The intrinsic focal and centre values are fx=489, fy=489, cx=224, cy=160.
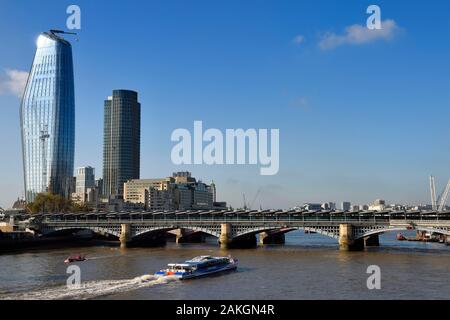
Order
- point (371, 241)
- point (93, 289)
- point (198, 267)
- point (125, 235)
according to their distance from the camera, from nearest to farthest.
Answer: point (93, 289)
point (198, 267)
point (371, 241)
point (125, 235)

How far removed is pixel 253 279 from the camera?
2419 inches

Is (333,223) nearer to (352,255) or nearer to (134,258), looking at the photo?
(352,255)

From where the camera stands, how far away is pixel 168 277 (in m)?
60.2

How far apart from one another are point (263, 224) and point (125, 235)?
34.4 metres

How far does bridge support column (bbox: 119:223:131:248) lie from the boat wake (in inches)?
2295

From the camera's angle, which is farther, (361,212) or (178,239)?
(178,239)

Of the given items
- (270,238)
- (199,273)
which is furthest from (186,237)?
(199,273)

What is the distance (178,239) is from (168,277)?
79.6 metres

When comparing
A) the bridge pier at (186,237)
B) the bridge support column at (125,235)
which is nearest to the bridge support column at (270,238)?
the bridge pier at (186,237)

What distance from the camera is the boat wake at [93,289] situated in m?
47.2

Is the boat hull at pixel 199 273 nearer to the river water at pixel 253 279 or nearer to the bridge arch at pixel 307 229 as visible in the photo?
the river water at pixel 253 279

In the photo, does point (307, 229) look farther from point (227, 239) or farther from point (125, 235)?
Answer: point (125, 235)

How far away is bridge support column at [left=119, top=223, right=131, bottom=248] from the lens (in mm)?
117188
